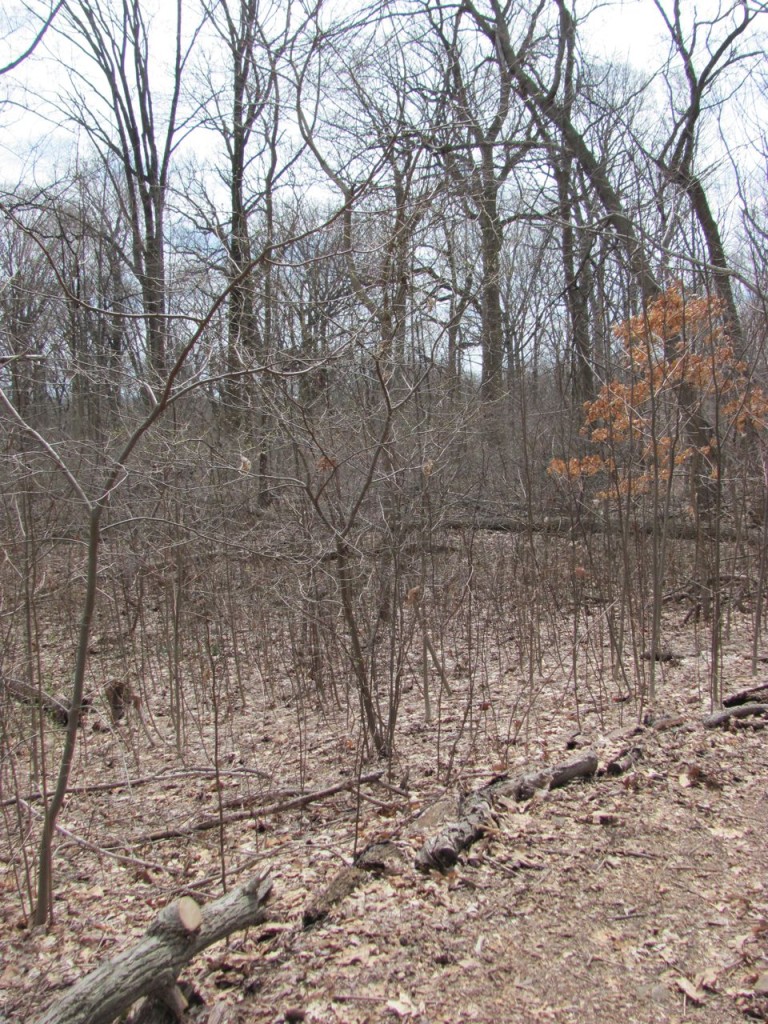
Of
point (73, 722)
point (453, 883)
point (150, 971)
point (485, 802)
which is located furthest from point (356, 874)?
point (73, 722)

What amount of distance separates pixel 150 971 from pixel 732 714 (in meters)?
3.41

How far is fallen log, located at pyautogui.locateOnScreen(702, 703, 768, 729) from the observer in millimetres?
4191

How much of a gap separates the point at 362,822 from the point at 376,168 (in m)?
2.79

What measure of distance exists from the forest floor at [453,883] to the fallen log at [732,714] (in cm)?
6

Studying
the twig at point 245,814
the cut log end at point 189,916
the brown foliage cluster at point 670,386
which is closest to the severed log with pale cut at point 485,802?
the twig at point 245,814

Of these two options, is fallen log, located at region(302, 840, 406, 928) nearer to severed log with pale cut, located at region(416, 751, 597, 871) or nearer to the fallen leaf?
severed log with pale cut, located at region(416, 751, 597, 871)

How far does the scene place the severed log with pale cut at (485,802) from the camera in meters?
2.81

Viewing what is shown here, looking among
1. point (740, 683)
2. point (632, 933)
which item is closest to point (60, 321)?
point (632, 933)

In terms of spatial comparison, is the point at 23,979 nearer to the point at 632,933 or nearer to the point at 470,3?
the point at 632,933

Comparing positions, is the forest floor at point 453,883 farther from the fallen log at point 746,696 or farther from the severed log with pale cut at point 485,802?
the fallen log at point 746,696

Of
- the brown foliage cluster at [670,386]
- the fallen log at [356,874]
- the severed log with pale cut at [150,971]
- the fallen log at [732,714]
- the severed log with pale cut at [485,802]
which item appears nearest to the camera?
the severed log with pale cut at [150,971]

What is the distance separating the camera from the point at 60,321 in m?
4.25

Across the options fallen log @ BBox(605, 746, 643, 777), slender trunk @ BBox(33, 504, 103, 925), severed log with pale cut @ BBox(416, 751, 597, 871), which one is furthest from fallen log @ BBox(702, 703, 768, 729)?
slender trunk @ BBox(33, 504, 103, 925)

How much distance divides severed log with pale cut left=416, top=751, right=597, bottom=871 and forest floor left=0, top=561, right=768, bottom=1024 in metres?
0.05
